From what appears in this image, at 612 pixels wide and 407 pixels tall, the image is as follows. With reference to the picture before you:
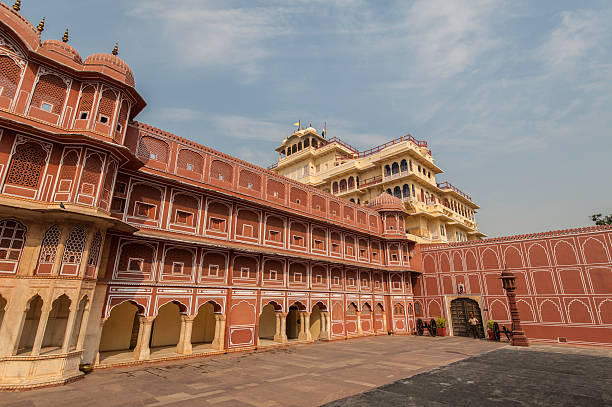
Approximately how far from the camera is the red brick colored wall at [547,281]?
2127 centimetres

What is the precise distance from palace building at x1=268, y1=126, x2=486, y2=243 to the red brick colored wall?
5997mm

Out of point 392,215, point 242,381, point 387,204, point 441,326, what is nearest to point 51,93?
point 242,381

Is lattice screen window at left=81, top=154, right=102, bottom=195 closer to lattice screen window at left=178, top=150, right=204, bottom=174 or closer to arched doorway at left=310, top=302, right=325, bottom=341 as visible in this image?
lattice screen window at left=178, top=150, right=204, bottom=174

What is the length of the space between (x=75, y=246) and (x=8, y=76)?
22.4ft

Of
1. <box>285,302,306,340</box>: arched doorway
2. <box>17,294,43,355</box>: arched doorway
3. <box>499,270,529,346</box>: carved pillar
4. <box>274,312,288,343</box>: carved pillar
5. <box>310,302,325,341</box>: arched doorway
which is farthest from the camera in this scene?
<box>285,302,306,340</box>: arched doorway

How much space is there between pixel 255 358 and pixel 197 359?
2722 millimetres

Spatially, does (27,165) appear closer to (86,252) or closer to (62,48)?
(86,252)

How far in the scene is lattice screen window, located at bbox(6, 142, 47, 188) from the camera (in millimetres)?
11078

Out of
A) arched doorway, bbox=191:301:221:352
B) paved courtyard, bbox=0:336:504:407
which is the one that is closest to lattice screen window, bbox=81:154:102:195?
paved courtyard, bbox=0:336:504:407

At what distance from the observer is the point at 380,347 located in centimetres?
1895

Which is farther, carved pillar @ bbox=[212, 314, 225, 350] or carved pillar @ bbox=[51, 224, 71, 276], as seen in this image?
carved pillar @ bbox=[212, 314, 225, 350]

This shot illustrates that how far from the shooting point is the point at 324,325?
23.0 m

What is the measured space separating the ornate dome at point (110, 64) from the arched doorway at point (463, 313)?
28.4m

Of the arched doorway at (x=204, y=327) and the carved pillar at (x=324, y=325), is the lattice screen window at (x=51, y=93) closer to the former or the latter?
the arched doorway at (x=204, y=327)
